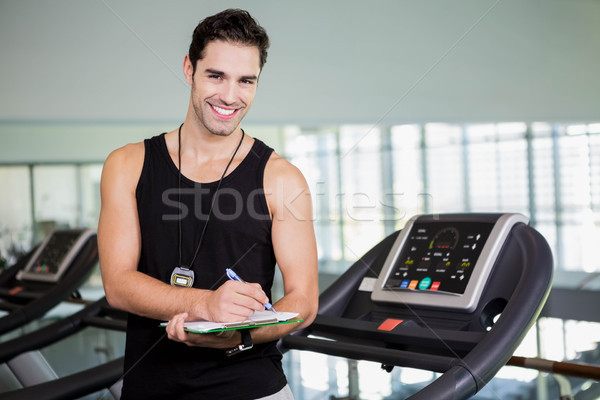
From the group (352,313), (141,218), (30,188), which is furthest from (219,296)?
(30,188)

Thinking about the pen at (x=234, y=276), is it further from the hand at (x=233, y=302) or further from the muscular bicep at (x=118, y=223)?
the muscular bicep at (x=118, y=223)

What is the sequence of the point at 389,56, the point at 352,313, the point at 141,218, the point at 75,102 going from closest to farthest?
1. the point at 141,218
2. the point at 352,313
3. the point at 75,102
4. the point at 389,56

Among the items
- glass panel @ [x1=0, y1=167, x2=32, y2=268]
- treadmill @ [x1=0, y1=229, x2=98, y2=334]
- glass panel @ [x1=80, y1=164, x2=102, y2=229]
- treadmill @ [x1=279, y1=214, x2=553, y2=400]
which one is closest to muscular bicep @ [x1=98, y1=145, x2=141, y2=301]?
treadmill @ [x1=279, y1=214, x2=553, y2=400]

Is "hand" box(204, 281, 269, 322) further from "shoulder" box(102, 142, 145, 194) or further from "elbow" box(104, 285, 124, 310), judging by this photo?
"shoulder" box(102, 142, 145, 194)

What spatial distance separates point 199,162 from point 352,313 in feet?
2.97

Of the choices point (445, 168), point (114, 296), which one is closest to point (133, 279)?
point (114, 296)

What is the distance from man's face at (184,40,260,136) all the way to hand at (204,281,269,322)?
1.28 feet

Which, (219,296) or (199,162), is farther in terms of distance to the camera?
(199,162)

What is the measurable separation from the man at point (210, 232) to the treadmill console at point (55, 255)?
212 centimetres

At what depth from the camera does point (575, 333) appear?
252 inches

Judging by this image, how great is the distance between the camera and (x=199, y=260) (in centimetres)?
129

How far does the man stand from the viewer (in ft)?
4.11

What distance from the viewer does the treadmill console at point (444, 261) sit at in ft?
5.96

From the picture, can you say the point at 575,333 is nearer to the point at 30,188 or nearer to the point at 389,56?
the point at 389,56
